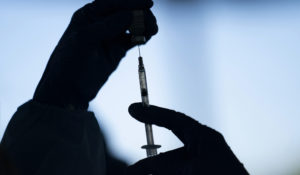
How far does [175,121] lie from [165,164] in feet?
0.32

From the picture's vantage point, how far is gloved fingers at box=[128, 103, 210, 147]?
841mm

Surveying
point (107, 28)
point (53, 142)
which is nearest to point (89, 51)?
point (107, 28)

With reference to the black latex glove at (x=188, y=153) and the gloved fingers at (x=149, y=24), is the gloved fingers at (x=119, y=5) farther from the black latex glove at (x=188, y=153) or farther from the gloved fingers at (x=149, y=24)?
the black latex glove at (x=188, y=153)

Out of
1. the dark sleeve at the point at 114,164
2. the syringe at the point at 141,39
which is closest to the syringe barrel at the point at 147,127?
the syringe at the point at 141,39

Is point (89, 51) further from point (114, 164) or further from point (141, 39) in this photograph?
point (114, 164)

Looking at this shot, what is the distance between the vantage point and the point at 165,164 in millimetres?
858

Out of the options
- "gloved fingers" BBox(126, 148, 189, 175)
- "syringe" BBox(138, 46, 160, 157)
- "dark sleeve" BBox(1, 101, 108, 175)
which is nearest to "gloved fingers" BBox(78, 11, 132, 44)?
"syringe" BBox(138, 46, 160, 157)

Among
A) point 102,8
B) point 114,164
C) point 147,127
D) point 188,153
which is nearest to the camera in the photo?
point 188,153

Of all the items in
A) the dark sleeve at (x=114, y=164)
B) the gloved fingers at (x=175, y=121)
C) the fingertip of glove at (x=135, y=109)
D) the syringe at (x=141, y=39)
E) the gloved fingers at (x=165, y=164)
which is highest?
the syringe at (x=141, y=39)

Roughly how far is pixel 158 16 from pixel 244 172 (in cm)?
85

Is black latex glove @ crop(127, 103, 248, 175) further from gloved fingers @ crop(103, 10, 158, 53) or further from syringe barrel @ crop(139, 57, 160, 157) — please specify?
gloved fingers @ crop(103, 10, 158, 53)

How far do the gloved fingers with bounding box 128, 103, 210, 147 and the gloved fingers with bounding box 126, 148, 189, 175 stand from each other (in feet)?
0.11

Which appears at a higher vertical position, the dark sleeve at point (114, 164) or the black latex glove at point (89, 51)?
the black latex glove at point (89, 51)

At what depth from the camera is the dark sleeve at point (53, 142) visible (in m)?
1.02
